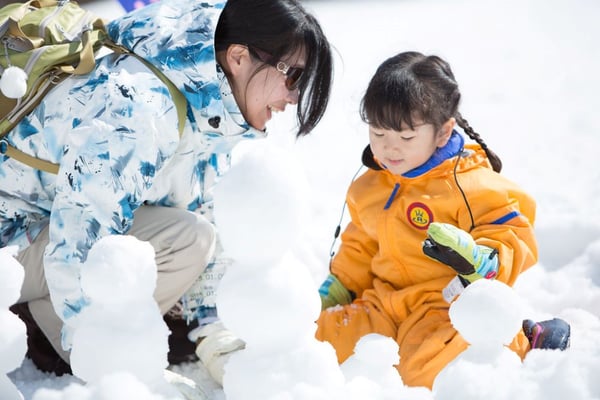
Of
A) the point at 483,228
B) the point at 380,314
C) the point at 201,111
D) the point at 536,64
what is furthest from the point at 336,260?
the point at 536,64

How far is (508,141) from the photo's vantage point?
129 inches

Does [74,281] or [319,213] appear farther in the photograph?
[319,213]

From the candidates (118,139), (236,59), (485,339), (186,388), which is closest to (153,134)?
(118,139)

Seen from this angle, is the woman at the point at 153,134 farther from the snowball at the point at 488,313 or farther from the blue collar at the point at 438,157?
the snowball at the point at 488,313

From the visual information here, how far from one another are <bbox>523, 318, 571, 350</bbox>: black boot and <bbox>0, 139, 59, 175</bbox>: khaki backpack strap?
1104 mm

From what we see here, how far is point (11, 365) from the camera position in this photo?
3.43 ft

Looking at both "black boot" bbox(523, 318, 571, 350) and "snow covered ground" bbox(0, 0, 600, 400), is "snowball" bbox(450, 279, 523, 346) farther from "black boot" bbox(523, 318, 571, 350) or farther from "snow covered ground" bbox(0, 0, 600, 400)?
"black boot" bbox(523, 318, 571, 350)

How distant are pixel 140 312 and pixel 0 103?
856 millimetres

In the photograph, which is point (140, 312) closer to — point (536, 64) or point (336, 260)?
point (336, 260)

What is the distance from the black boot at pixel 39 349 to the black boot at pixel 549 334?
1.04m

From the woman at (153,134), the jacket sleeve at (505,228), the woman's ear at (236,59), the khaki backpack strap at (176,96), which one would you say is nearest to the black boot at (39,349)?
the woman at (153,134)

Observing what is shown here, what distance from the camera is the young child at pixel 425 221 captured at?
177cm

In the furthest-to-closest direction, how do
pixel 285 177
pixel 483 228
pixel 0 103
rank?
pixel 483 228, pixel 0 103, pixel 285 177

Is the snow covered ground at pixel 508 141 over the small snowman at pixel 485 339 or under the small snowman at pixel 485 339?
under
